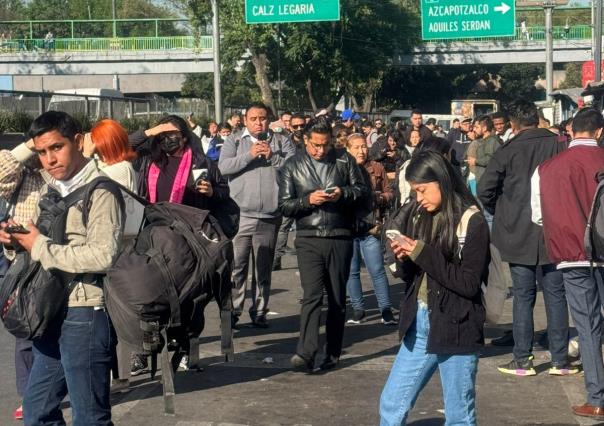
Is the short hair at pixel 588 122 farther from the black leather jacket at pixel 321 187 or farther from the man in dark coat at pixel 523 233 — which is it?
the black leather jacket at pixel 321 187

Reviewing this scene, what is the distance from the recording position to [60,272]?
4672mm

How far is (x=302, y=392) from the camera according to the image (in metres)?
7.54

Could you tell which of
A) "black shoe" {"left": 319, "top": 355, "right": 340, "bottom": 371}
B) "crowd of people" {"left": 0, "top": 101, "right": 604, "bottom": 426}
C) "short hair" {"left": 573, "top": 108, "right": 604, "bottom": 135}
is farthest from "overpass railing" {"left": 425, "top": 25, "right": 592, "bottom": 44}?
"short hair" {"left": 573, "top": 108, "right": 604, "bottom": 135}

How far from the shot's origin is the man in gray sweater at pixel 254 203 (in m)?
9.52

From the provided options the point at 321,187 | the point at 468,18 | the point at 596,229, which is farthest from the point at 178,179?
the point at 468,18

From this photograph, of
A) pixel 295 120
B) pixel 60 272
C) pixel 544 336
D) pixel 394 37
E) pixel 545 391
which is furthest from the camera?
pixel 394 37

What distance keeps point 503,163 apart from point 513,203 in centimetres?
32

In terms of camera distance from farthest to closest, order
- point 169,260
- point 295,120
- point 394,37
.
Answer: point 394,37, point 295,120, point 169,260

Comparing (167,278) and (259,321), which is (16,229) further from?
(259,321)

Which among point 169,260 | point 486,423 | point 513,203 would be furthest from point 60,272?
point 513,203

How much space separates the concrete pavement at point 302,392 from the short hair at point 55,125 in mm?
2551

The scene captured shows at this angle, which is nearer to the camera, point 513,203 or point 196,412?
point 196,412

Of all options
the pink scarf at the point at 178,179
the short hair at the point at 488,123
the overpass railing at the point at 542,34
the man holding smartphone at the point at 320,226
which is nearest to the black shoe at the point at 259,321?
the man holding smartphone at the point at 320,226

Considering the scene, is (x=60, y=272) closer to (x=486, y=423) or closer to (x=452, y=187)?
(x=452, y=187)
